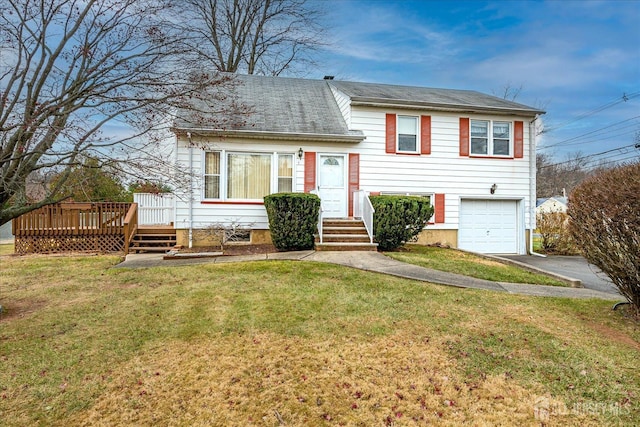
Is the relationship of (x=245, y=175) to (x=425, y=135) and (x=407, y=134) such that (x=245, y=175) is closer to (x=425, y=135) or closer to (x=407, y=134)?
Answer: (x=407, y=134)

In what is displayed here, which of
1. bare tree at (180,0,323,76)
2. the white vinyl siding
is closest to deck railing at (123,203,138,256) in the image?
the white vinyl siding

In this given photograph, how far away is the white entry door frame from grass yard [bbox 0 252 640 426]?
18.0ft

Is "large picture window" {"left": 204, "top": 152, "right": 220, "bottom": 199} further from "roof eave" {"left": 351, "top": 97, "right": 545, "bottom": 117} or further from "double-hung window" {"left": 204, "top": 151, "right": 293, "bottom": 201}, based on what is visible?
"roof eave" {"left": 351, "top": 97, "right": 545, "bottom": 117}


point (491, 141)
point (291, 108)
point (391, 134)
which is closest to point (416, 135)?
point (391, 134)

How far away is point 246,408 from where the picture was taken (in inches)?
105

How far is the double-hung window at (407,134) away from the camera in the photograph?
11754 millimetres

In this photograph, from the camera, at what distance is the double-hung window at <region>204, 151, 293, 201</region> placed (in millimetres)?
10562

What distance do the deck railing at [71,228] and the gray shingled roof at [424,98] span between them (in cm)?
876

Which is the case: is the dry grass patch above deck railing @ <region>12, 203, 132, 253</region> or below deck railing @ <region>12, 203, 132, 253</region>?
below

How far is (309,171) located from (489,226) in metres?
6.94

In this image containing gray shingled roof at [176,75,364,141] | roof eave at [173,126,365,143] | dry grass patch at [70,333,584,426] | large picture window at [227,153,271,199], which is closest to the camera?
dry grass patch at [70,333,584,426]

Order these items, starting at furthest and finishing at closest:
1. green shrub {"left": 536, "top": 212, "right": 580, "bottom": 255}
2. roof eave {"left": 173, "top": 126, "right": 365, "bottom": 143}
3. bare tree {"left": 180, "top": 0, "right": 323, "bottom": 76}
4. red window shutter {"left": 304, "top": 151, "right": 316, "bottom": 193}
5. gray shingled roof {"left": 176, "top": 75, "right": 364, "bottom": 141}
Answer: bare tree {"left": 180, "top": 0, "right": 323, "bottom": 76} → green shrub {"left": 536, "top": 212, "right": 580, "bottom": 255} → red window shutter {"left": 304, "top": 151, "right": 316, "bottom": 193} → gray shingled roof {"left": 176, "top": 75, "right": 364, "bottom": 141} → roof eave {"left": 173, "top": 126, "right": 365, "bottom": 143}

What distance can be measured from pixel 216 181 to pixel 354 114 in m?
5.00

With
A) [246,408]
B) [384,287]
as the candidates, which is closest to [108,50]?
[246,408]
